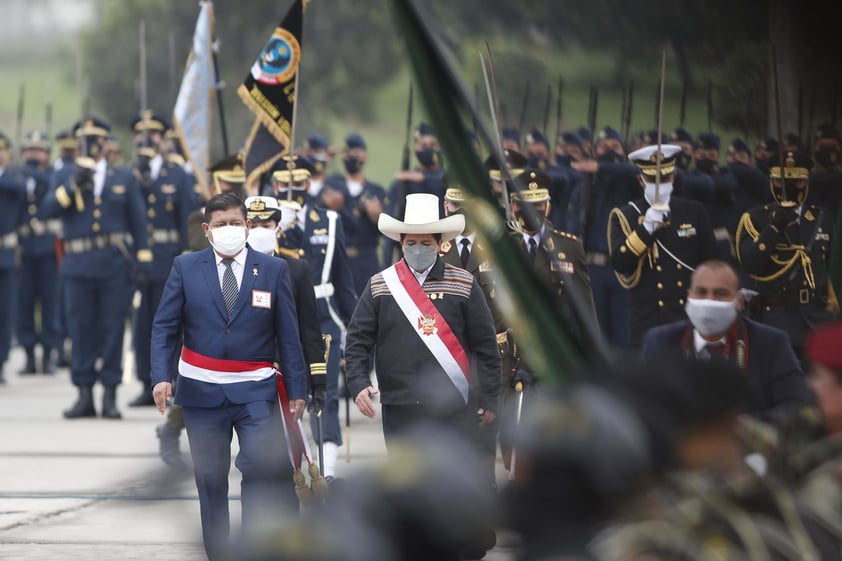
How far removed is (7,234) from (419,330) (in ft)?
35.5

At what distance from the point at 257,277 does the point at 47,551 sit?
186 cm

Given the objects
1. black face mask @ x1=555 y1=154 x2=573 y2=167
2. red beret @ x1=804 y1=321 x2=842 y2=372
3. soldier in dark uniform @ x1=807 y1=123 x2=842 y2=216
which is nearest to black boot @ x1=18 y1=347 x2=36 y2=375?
black face mask @ x1=555 y1=154 x2=573 y2=167

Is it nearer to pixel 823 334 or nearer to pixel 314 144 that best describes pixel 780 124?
pixel 823 334

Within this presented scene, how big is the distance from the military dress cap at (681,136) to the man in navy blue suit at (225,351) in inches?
106

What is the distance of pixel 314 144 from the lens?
1922 cm

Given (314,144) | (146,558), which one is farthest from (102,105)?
(146,558)

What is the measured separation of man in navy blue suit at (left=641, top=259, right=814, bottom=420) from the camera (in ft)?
21.4

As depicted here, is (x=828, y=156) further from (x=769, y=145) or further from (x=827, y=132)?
(x=769, y=145)

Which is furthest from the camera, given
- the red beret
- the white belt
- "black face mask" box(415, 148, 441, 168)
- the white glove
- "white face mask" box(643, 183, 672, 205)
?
"black face mask" box(415, 148, 441, 168)

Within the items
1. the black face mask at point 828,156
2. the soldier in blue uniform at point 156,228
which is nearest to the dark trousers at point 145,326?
the soldier in blue uniform at point 156,228

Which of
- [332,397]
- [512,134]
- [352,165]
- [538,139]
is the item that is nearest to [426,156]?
[352,165]

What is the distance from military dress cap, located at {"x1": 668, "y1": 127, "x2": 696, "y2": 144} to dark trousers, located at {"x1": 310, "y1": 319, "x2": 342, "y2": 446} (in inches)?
101

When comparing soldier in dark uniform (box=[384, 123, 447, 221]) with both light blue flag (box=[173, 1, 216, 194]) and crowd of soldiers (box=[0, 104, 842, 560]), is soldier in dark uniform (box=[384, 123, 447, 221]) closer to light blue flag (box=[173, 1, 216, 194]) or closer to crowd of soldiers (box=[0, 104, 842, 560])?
crowd of soldiers (box=[0, 104, 842, 560])

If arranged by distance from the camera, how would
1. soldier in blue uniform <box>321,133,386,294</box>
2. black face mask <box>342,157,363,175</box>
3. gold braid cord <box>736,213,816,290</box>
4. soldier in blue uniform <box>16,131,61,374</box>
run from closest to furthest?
gold braid cord <box>736,213,816,290</box> < soldier in blue uniform <box>321,133,386,294</box> < black face mask <box>342,157,363,175</box> < soldier in blue uniform <box>16,131,61,374</box>
